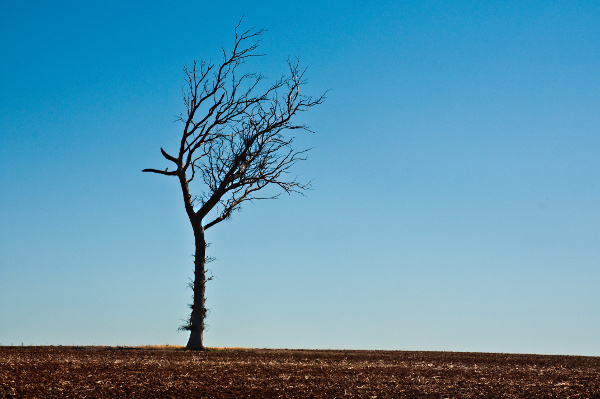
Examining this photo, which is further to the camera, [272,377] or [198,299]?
[198,299]

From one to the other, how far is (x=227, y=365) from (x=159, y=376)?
94.6 inches

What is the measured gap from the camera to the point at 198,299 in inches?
842

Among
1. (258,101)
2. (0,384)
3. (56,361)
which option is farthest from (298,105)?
(0,384)

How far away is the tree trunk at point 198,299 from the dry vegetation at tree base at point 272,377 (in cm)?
349

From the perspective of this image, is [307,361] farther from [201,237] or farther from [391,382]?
[201,237]

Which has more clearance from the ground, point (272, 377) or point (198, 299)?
point (198, 299)

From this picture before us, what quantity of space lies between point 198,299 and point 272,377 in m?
8.87

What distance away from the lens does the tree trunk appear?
69.5ft

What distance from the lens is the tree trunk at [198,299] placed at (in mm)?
21172

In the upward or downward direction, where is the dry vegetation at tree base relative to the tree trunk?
downward

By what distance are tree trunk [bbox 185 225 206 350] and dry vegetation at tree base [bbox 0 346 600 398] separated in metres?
3.49

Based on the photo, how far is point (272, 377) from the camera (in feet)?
42.6

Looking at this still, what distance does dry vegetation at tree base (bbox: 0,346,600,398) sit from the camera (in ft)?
37.7

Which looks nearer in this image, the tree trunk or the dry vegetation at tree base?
the dry vegetation at tree base
